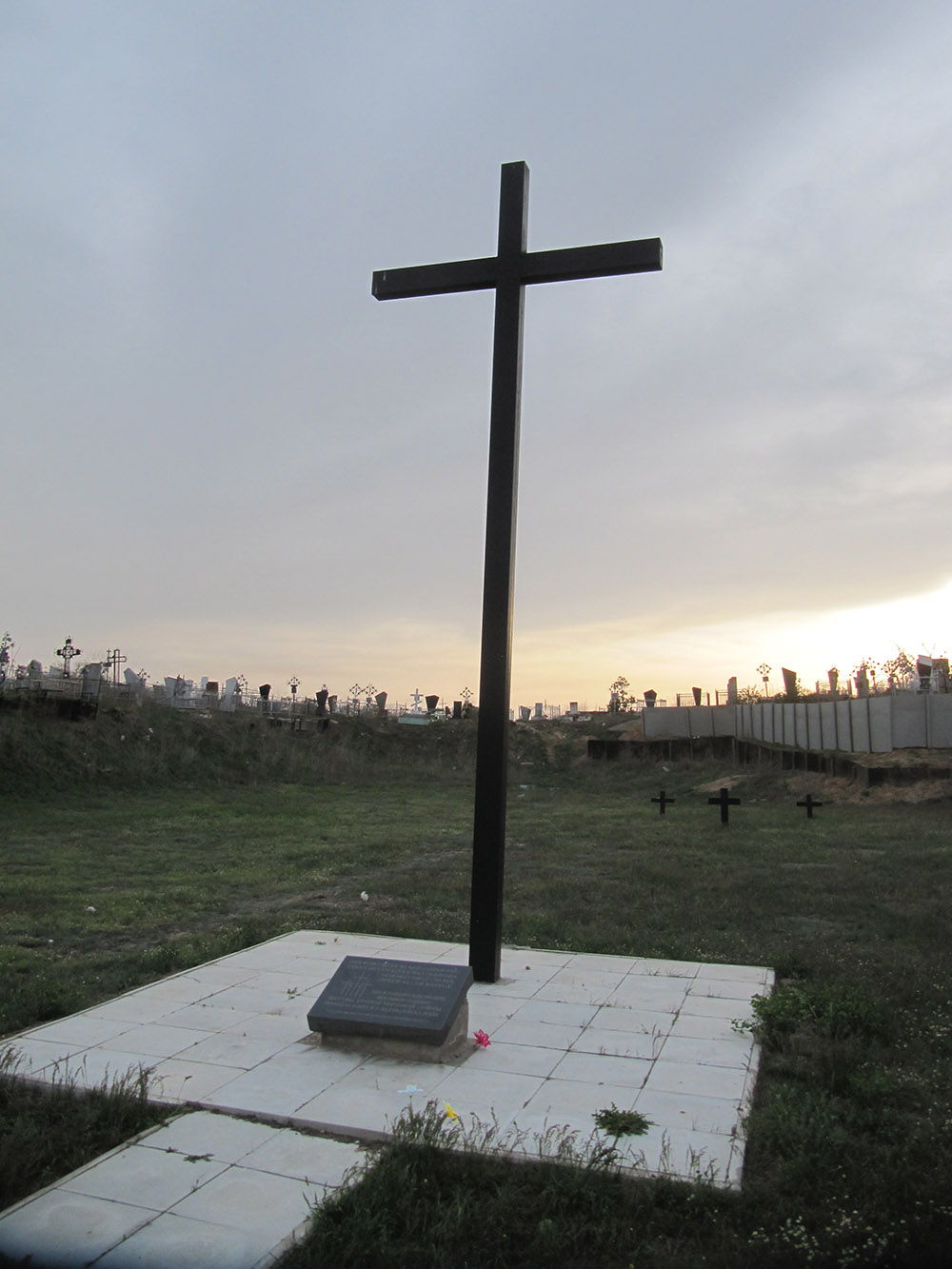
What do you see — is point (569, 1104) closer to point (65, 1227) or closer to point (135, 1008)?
point (65, 1227)

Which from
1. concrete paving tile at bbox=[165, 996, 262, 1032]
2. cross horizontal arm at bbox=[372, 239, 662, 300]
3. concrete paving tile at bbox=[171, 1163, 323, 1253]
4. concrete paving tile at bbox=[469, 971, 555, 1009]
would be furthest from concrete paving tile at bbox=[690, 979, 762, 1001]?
cross horizontal arm at bbox=[372, 239, 662, 300]

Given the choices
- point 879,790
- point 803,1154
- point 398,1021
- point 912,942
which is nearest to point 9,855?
point 398,1021

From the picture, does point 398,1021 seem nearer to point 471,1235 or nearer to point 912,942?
point 471,1235

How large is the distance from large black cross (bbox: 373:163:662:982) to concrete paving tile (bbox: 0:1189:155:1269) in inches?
128

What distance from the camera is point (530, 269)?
662cm

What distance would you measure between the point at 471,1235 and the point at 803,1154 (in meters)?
1.39

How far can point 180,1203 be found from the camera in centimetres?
331

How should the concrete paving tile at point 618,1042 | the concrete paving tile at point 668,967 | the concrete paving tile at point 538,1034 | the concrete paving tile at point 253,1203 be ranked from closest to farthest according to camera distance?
1. the concrete paving tile at point 253,1203
2. the concrete paving tile at point 618,1042
3. the concrete paving tile at point 538,1034
4. the concrete paving tile at point 668,967

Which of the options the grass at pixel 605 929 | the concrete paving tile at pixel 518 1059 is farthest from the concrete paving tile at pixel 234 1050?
the grass at pixel 605 929

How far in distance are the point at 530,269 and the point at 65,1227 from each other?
5938mm

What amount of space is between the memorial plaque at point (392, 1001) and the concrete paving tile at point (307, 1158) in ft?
3.29

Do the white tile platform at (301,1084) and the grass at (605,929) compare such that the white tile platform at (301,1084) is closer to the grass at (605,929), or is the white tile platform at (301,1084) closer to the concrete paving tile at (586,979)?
the concrete paving tile at (586,979)

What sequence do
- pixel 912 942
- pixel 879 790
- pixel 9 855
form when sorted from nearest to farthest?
pixel 912 942 < pixel 9 855 < pixel 879 790

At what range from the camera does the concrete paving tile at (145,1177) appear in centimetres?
338
